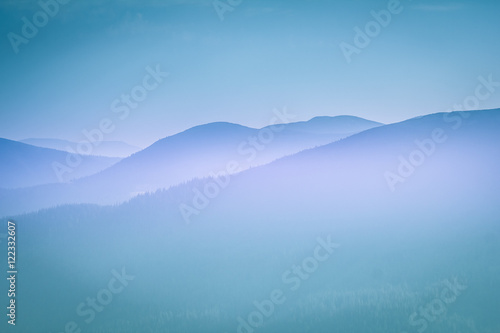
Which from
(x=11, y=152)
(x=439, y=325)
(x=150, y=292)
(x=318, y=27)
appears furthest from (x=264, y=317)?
(x=11, y=152)

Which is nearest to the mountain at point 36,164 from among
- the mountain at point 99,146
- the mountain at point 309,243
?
the mountain at point 99,146

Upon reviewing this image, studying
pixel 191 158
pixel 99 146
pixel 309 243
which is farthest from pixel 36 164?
pixel 309 243

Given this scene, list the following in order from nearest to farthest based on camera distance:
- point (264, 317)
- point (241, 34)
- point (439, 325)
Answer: point (439, 325)
point (264, 317)
point (241, 34)

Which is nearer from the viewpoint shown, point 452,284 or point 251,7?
point 452,284

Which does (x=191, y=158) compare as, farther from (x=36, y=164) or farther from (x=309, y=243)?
(x=36, y=164)

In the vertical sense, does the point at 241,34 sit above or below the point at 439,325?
above

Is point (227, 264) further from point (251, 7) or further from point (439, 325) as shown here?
point (251, 7)

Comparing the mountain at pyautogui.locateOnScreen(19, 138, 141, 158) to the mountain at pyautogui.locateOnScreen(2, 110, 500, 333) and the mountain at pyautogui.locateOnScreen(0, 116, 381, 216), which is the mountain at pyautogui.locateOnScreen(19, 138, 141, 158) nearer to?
the mountain at pyautogui.locateOnScreen(0, 116, 381, 216)
